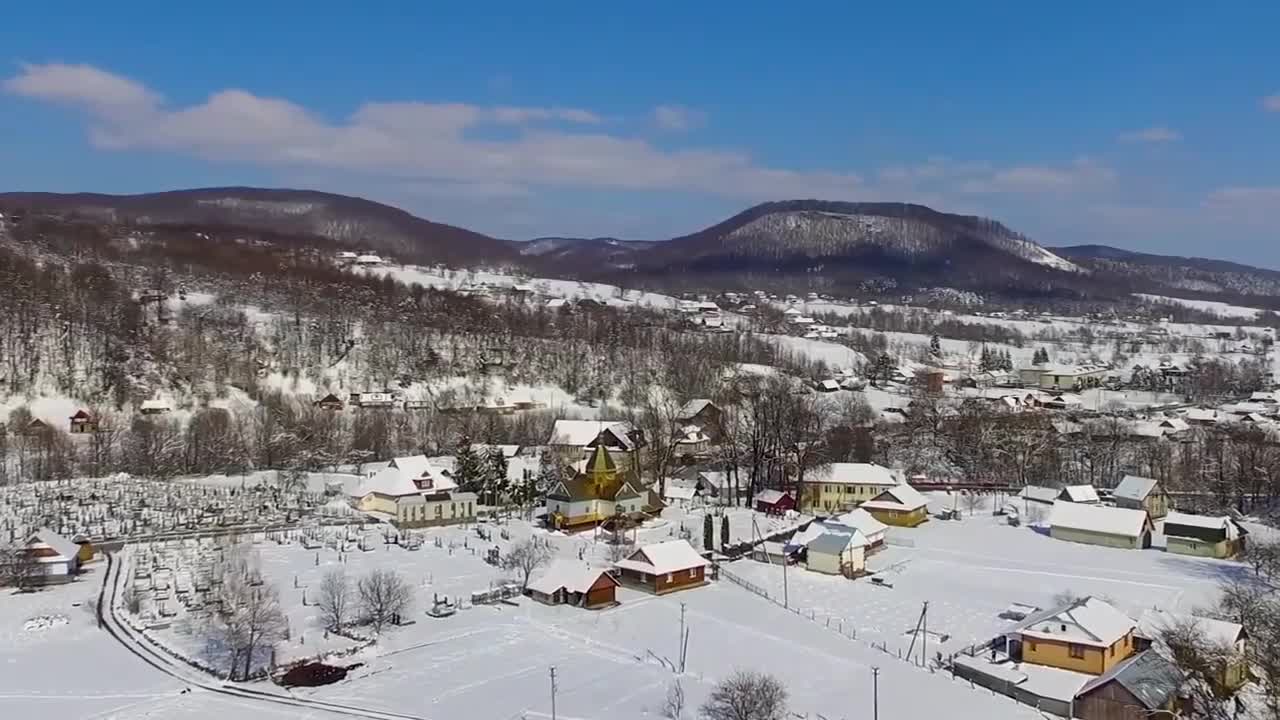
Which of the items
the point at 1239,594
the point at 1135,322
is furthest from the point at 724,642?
the point at 1135,322

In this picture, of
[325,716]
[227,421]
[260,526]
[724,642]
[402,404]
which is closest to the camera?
[325,716]

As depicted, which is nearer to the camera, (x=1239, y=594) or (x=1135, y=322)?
(x=1239, y=594)

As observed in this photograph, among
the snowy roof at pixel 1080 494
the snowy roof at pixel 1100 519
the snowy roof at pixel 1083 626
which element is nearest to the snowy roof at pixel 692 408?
the snowy roof at pixel 1080 494

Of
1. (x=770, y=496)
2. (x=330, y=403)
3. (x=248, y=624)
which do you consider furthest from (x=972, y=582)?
(x=330, y=403)

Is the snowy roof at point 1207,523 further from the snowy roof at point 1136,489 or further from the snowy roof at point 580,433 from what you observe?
the snowy roof at point 580,433

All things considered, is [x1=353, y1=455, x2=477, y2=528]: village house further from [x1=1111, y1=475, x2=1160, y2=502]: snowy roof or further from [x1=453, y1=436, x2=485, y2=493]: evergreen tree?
[x1=1111, y1=475, x2=1160, y2=502]: snowy roof

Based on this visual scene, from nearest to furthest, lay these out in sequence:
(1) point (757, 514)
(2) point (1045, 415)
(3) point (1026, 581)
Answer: (3) point (1026, 581) < (1) point (757, 514) < (2) point (1045, 415)

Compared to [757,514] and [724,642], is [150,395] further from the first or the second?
[724,642]

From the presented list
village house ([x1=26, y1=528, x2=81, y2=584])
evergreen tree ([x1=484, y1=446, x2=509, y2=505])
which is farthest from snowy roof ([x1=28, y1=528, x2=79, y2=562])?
evergreen tree ([x1=484, y1=446, x2=509, y2=505])

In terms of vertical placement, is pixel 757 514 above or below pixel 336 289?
below
